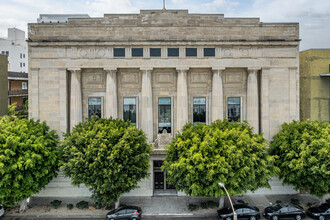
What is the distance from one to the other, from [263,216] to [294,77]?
15042 millimetres

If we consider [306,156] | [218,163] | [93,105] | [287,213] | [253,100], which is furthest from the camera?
[93,105]

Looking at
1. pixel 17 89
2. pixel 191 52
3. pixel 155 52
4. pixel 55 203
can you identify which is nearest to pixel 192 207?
pixel 55 203

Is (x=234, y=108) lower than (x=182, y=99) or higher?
lower

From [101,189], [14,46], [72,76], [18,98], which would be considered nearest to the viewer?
[101,189]

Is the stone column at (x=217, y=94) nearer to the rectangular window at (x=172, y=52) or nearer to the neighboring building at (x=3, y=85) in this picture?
the rectangular window at (x=172, y=52)

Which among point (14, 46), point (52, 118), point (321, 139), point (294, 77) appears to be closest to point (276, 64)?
point (294, 77)

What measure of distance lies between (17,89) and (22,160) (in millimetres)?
28488

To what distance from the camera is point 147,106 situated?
27.3 metres

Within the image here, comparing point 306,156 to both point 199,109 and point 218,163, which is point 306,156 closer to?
point 218,163

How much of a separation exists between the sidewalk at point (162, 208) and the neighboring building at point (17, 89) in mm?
24340

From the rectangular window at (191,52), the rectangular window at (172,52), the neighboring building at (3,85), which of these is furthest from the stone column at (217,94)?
the neighboring building at (3,85)

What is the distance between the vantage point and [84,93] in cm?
2786

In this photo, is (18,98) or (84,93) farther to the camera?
(18,98)

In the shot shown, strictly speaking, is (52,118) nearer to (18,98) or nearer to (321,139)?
(18,98)
